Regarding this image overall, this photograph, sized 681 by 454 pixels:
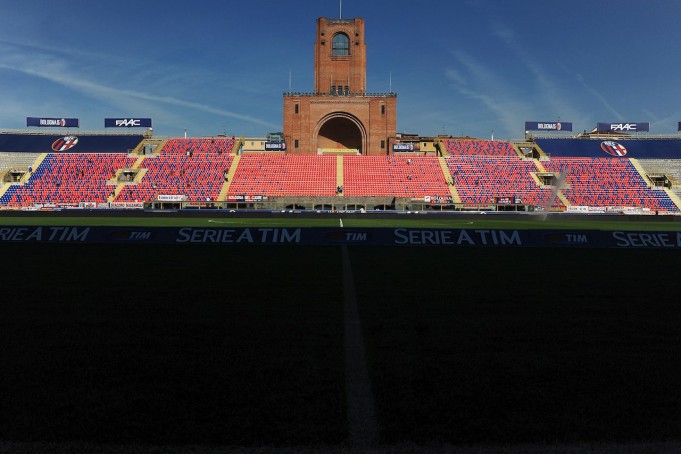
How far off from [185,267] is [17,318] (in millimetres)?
5571

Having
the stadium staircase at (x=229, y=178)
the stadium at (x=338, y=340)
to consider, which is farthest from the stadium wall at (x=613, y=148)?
the stadium at (x=338, y=340)

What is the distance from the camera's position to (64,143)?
75938mm

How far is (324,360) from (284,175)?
212ft

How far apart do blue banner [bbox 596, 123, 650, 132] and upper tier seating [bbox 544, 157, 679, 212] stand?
662 inches

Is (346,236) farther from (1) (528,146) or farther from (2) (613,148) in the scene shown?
(2) (613,148)

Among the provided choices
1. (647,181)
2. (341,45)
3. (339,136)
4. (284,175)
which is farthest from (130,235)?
(647,181)

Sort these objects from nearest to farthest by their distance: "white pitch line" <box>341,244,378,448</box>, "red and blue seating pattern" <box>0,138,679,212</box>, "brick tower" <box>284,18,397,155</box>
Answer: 1. "white pitch line" <box>341,244,378,448</box>
2. "red and blue seating pattern" <box>0,138,679,212</box>
3. "brick tower" <box>284,18,397,155</box>

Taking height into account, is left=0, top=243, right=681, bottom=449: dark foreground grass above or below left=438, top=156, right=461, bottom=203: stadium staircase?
below

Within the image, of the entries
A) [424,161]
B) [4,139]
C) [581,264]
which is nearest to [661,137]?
[424,161]

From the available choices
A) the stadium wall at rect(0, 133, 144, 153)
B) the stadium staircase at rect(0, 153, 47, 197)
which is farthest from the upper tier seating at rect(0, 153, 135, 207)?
the stadium wall at rect(0, 133, 144, 153)

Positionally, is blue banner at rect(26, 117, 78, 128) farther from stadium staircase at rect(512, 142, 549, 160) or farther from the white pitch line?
the white pitch line

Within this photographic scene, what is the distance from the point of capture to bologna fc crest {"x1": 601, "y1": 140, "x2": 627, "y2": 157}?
75056 millimetres

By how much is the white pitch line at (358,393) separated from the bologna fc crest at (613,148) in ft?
263

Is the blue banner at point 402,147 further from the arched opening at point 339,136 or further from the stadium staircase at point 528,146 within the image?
the stadium staircase at point 528,146
